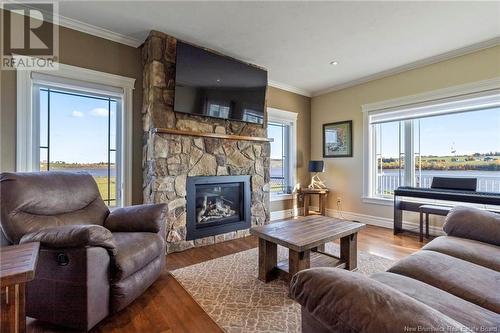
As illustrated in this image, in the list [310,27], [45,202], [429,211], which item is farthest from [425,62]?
[45,202]

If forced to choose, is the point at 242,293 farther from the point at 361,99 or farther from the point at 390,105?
the point at 361,99

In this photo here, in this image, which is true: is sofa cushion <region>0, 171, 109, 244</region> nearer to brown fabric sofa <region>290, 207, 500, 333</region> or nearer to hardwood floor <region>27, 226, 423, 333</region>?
hardwood floor <region>27, 226, 423, 333</region>

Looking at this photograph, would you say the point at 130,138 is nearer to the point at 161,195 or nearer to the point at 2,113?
the point at 161,195

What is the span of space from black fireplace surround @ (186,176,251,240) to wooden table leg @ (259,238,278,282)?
119 centimetres

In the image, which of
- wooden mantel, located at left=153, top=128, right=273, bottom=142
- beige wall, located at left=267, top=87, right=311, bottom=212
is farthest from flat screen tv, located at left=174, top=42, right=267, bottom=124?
beige wall, located at left=267, top=87, right=311, bottom=212

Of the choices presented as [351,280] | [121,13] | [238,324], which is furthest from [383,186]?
[121,13]

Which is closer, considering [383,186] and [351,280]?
[351,280]

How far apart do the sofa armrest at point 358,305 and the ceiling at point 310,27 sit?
7.89 feet

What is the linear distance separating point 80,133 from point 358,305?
309cm

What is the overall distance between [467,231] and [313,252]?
1.26m

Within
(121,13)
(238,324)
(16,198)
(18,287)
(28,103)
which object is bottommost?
(238,324)

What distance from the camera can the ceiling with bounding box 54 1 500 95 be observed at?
2285 mm

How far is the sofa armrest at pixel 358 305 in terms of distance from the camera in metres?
0.60

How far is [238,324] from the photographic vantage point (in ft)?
5.09
